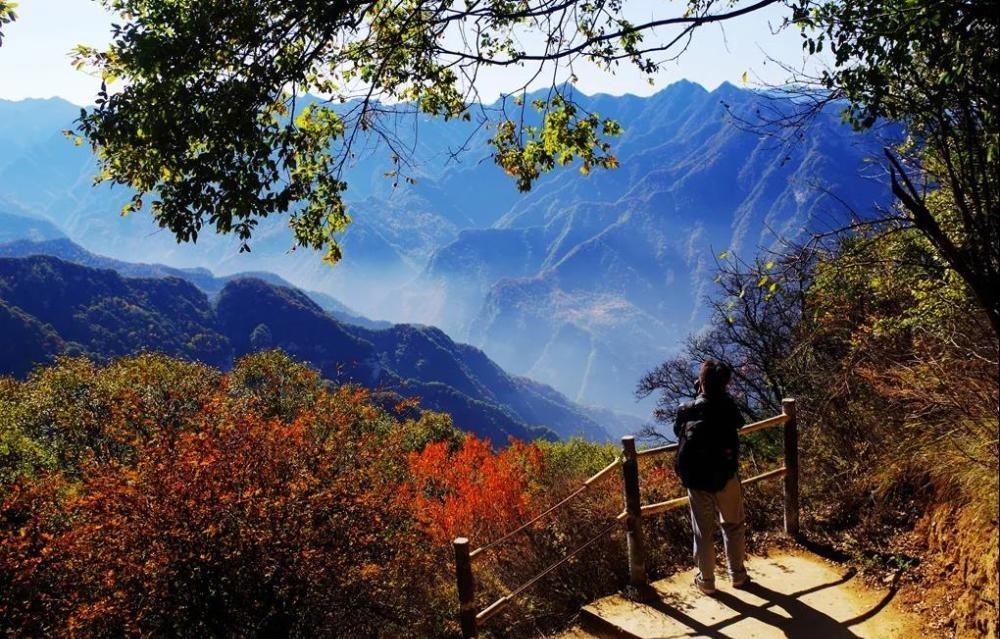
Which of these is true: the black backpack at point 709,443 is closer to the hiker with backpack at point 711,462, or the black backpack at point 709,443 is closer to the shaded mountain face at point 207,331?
the hiker with backpack at point 711,462

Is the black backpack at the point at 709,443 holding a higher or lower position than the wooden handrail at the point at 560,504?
higher

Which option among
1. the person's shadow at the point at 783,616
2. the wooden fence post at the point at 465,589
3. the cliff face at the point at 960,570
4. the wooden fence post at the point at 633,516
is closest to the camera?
the cliff face at the point at 960,570

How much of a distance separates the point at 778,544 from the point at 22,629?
501 inches

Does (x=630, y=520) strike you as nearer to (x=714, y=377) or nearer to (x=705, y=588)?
(x=705, y=588)

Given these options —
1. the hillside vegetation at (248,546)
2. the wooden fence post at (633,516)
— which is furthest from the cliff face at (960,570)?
the hillside vegetation at (248,546)

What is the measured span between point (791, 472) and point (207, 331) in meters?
154

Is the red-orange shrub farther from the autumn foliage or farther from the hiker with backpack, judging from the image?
the hiker with backpack

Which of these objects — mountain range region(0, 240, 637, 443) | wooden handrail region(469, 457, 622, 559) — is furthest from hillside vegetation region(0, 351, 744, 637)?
mountain range region(0, 240, 637, 443)

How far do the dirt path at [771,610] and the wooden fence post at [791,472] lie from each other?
0.54 metres

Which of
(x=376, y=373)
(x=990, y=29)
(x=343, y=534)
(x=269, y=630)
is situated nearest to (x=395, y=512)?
(x=343, y=534)

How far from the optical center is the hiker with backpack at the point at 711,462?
5.81 m

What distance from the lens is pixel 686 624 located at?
5.74 meters

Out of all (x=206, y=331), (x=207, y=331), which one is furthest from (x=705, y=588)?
(x=207, y=331)

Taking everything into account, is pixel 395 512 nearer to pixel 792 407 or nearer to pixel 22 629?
pixel 22 629
